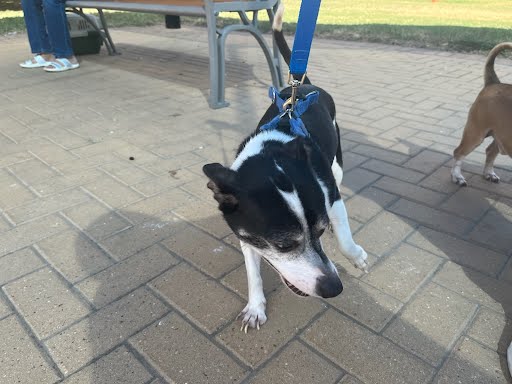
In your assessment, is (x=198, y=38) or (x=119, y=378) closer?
(x=119, y=378)

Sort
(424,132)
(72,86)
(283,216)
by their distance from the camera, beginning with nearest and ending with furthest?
(283,216) < (424,132) < (72,86)

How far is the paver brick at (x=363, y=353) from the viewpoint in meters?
2.04

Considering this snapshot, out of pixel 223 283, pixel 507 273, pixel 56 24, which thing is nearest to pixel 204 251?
pixel 223 283

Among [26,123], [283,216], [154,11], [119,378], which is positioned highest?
[154,11]

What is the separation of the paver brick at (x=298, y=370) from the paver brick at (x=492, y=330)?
846 mm

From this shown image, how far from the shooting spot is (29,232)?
3064 millimetres

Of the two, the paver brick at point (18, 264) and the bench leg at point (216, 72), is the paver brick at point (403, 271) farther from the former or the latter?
the bench leg at point (216, 72)

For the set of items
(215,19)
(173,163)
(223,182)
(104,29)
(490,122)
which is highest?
(215,19)

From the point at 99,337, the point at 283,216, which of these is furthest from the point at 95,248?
the point at 283,216

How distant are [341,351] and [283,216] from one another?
0.81 metres

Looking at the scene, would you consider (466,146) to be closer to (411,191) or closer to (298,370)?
(411,191)

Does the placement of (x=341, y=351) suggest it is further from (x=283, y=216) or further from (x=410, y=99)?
(x=410, y=99)

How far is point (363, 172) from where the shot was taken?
13.2 feet

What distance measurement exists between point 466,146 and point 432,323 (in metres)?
2.02
